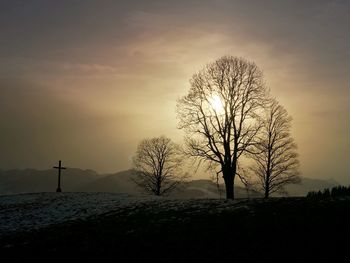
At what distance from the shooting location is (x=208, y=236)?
69.2 ft

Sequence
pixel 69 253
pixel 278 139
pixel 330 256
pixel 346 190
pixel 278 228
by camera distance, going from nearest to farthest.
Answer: pixel 330 256, pixel 278 228, pixel 69 253, pixel 346 190, pixel 278 139

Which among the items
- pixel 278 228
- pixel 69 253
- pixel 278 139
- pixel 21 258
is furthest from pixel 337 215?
pixel 278 139

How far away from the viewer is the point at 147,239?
73.6ft

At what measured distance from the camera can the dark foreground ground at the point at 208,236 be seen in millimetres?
17875

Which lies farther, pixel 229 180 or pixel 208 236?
pixel 229 180

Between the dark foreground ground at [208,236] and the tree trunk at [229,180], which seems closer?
the dark foreground ground at [208,236]

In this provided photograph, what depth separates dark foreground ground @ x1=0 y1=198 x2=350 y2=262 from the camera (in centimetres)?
1788

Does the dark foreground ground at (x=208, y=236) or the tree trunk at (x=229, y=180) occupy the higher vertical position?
the tree trunk at (x=229, y=180)

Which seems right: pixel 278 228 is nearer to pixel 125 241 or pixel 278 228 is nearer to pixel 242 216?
pixel 242 216

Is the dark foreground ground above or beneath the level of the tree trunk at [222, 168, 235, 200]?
beneath

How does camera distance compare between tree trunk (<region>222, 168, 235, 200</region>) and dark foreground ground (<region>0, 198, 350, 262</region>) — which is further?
tree trunk (<region>222, 168, 235, 200</region>)

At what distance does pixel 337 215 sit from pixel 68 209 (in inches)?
1017

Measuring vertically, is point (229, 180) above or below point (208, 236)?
above

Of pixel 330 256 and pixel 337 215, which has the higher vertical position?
pixel 337 215
